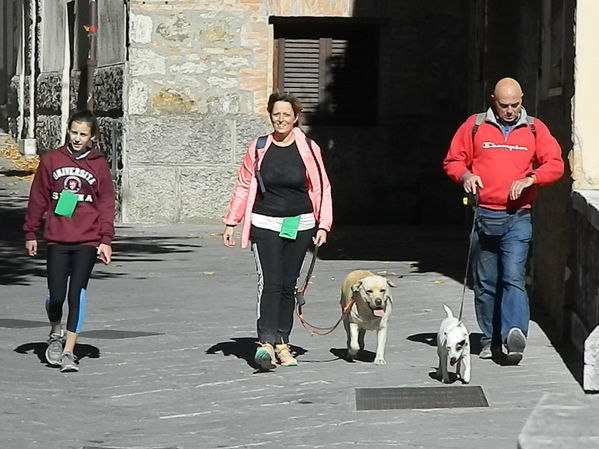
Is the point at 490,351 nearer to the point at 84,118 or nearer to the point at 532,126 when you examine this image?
the point at 532,126

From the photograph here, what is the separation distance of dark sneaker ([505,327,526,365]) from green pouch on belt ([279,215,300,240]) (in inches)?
59.7

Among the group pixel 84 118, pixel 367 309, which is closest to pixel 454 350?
pixel 367 309

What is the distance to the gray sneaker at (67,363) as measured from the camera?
10078 mm

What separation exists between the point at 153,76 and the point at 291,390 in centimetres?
1177

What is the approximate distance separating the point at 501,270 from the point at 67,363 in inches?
114

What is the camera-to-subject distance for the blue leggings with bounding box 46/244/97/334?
1017 centimetres

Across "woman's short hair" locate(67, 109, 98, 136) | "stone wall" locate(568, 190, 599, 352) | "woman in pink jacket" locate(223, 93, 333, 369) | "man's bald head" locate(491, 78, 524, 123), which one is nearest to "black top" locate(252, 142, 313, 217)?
"woman in pink jacket" locate(223, 93, 333, 369)

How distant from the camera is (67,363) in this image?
33.1 ft

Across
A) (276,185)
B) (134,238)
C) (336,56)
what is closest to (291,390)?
(276,185)

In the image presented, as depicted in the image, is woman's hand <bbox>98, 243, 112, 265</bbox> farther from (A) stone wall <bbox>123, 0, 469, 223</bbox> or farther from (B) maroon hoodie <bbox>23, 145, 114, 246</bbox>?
(A) stone wall <bbox>123, 0, 469, 223</bbox>

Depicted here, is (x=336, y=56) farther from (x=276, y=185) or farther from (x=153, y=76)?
(x=276, y=185)

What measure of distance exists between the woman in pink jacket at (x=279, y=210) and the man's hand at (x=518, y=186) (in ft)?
3.89

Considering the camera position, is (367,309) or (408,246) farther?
(408,246)

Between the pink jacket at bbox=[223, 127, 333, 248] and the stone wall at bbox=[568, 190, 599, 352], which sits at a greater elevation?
the pink jacket at bbox=[223, 127, 333, 248]
